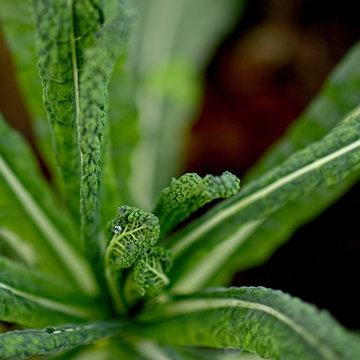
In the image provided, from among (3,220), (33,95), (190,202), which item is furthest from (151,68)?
(190,202)

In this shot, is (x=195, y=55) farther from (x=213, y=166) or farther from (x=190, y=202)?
(x=190, y=202)

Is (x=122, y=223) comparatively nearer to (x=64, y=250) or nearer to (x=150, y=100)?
(x=64, y=250)

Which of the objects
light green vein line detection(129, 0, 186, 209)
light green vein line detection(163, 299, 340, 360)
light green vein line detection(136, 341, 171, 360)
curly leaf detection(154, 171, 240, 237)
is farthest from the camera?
light green vein line detection(129, 0, 186, 209)

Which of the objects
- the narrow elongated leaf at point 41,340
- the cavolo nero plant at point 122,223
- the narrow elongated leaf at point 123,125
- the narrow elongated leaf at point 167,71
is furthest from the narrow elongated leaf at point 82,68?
the narrow elongated leaf at point 167,71

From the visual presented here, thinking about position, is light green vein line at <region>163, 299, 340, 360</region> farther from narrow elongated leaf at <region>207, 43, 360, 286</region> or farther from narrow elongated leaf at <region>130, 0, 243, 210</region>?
narrow elongated leaf at <region>130, 0, 243, 210</region>

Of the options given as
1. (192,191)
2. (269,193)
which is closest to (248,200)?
(269,193)

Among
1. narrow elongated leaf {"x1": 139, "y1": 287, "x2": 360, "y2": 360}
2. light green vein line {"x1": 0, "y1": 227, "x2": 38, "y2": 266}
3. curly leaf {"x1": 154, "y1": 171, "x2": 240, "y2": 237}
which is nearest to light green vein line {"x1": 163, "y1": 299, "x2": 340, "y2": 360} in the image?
narrow elongated leaf {"x1": 139, "y1": 287, "x2": 360, "y2": 360}
